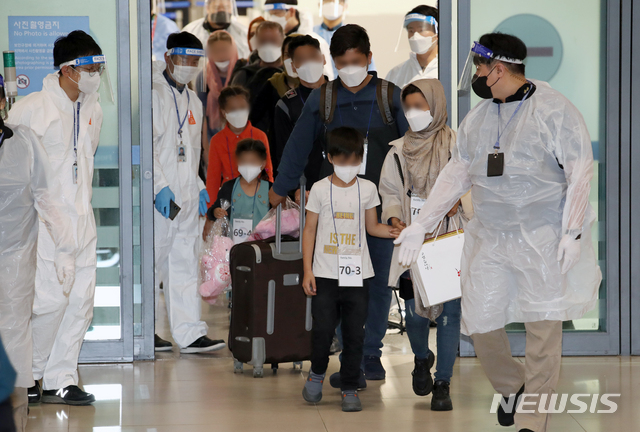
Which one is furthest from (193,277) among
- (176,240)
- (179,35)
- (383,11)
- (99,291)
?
(383,11)

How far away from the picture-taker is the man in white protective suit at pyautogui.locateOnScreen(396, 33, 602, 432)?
9.05 ft

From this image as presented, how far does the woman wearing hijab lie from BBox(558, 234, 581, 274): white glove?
71 cm

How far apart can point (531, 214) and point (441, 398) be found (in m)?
1.04

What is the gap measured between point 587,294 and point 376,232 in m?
0.98

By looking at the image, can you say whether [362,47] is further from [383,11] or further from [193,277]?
[383,11]

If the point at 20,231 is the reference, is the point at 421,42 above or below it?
above

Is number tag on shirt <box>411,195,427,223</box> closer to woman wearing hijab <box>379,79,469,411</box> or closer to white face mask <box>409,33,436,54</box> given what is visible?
woman wearing hijab <box>379,79,469,411</box>

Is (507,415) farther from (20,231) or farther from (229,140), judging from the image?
(229,140)

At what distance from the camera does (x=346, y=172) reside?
134 inches

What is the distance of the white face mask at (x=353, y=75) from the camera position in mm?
3627

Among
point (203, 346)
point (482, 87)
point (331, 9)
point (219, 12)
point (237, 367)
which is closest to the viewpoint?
point (482, 87)

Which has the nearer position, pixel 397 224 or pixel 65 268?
pixel 65 268

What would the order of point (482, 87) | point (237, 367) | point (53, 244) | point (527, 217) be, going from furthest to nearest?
point (237, 367), point (53, 244), point (482, 87), point (527, 217)

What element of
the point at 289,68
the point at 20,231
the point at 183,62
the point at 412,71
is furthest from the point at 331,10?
the point at 20,231
